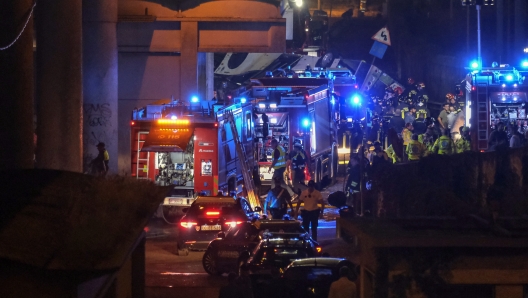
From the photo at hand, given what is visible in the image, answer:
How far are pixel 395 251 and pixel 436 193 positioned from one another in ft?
16.6

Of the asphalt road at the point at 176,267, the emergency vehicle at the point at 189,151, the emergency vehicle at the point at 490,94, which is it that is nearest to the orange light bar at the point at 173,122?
the emergency vehicle at the point at 189,151

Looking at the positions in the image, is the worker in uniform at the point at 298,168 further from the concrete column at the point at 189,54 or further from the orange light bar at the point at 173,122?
the concrete column at the point at 189,54

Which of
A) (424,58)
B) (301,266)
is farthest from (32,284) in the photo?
(424,58)

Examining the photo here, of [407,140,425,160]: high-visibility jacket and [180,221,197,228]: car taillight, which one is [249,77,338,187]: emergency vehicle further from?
[180,221,197,228]: car taillight

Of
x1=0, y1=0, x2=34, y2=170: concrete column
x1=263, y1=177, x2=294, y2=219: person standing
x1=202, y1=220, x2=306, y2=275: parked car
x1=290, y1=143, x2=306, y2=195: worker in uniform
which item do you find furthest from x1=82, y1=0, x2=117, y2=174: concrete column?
x1=0, y1=0, x2=34, y2=170: concrete column

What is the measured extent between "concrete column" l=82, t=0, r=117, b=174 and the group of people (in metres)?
4.76

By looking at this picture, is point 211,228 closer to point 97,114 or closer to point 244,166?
point 244,166

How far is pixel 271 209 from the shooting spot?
18578mm

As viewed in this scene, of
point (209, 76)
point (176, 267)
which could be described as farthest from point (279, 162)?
point (209, 76)

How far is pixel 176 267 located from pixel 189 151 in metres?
6.41

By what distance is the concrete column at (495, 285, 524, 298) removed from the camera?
5145mm

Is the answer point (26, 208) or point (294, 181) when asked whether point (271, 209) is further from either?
point (26, 208)

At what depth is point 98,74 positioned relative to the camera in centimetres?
2273

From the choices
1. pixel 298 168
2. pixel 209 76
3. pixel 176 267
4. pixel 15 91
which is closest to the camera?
pixel 15 91
